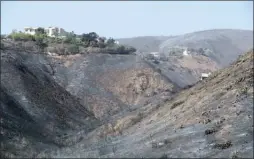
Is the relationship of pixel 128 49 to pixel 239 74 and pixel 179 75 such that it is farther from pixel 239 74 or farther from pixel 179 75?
pixel 239 74

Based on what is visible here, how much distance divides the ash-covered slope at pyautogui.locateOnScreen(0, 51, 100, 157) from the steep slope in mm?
4161

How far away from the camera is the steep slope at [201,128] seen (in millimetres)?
28484

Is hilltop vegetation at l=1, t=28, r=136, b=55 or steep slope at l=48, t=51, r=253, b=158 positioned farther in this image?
hilltop vegetation at l=1, t=28, r=136, b=55

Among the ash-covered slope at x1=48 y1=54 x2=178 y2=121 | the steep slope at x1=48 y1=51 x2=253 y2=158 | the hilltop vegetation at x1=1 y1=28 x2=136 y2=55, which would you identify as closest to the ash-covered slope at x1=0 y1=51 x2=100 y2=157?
the ash-covered slope at x1=48 y1=54 x2=178 y2=121

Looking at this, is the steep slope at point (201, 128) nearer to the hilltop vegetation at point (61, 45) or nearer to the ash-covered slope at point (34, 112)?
the ash-covered slope at point (34, 112)

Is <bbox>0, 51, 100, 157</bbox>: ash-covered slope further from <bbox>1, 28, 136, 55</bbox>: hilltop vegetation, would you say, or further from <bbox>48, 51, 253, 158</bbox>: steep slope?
<bbox>1, 28, 136, 55</bbox>: hilltop vegetation

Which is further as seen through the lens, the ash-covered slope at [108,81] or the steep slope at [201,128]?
the ash-covered slope at [108,81]

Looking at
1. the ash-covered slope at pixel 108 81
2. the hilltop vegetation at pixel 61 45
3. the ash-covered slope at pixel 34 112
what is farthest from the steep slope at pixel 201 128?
the hilltop vegetation at pixel 61 45

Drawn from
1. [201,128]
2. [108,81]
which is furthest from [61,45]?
[201,128]

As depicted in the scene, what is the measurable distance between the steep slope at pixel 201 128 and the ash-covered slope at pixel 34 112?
4.16 metres

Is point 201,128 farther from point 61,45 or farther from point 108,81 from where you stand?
point 61,45

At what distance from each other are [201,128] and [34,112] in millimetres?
27678

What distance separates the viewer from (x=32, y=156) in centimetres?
3959

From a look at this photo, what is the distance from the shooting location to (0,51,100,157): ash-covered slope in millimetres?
44781
